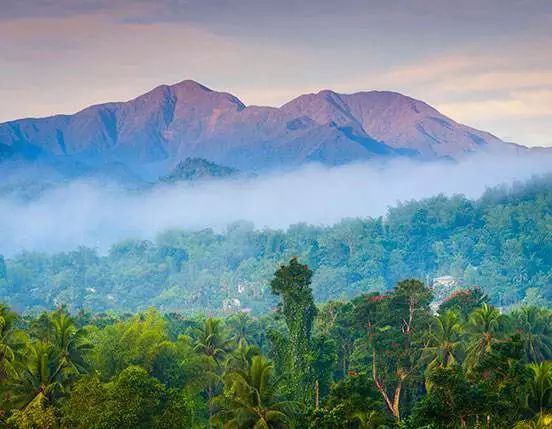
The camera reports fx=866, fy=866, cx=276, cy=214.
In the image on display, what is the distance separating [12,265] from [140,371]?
14081 cm

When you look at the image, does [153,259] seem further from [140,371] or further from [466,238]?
[140,371]

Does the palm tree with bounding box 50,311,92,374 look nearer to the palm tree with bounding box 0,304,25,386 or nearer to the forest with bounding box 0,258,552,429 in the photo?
the forest with bounding box 0,258,552,429

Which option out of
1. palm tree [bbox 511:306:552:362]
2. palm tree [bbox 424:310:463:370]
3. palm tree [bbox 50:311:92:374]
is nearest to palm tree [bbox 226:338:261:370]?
palm tree [bbox 50:311:92:374]

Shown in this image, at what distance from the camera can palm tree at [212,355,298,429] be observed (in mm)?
37844

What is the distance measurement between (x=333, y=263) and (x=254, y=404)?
11595 cm

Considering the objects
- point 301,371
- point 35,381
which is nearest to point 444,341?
point 301,371

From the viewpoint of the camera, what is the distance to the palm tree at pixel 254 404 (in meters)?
37.8

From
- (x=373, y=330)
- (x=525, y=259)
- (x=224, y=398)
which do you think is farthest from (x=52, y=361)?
(x=525, y=259)

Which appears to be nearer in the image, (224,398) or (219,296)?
(224,398)

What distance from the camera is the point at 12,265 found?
173 m

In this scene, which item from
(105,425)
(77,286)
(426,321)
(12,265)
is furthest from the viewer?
(12,265)

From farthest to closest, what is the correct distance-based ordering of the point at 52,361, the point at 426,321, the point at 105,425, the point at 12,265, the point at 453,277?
the point at 12,265 < the point at 453,277 < the point at 426,321 < the point at 52,361 < the point at 105,425

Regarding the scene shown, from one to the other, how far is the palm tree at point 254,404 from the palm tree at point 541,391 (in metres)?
10.8

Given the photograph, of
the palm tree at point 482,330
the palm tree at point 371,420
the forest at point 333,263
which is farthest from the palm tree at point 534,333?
the forest at point 333,263
